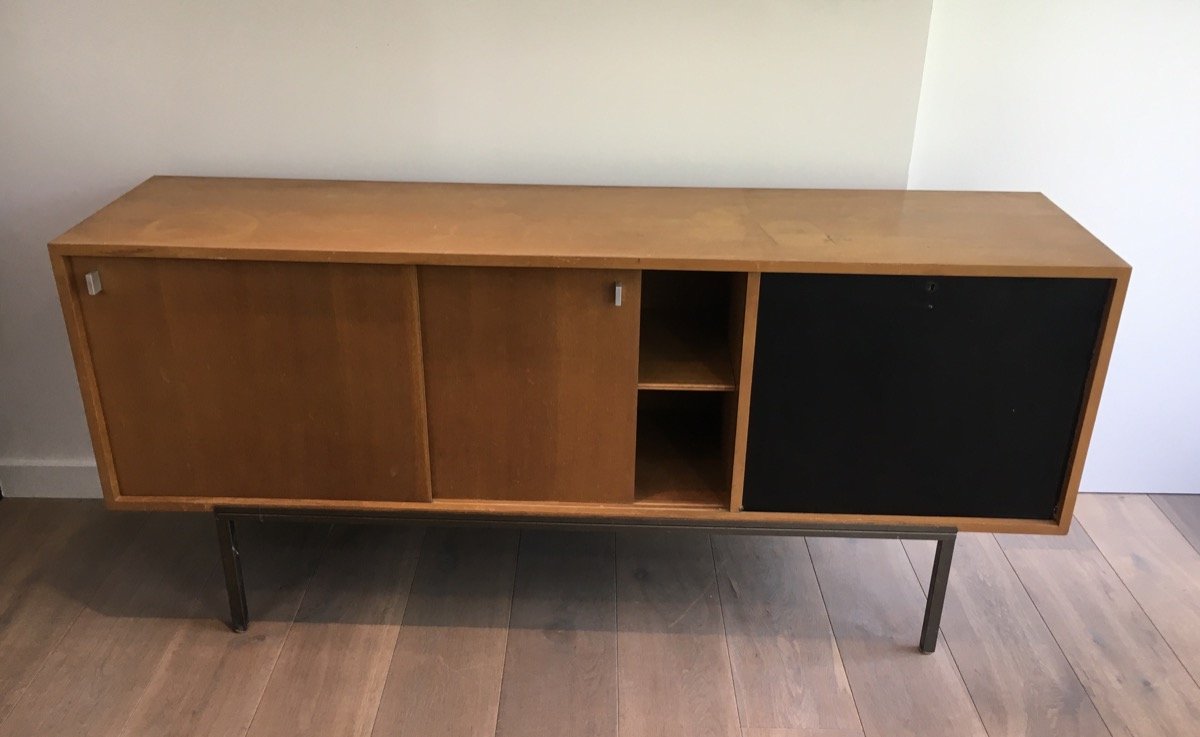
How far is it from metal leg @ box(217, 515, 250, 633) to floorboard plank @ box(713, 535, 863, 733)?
2.88 ft

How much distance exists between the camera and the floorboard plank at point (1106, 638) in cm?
161

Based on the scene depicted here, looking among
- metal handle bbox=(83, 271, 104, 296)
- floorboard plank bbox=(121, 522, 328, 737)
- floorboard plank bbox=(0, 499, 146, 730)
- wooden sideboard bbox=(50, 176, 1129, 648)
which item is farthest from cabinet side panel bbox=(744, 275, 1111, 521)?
floorboard plank bbox=(0, 499, 146, 730)

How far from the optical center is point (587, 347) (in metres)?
1.49

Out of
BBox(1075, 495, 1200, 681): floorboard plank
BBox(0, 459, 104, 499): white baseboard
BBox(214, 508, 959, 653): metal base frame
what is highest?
BBox(214, 508, 959, 653): metal base frame

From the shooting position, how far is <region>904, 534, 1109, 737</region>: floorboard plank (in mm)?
1598

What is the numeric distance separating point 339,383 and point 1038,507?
114 cm

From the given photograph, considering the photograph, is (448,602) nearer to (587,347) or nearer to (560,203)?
(587,347)

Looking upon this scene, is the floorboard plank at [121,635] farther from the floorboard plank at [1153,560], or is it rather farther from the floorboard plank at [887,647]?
the floorboard plank at [1153,560]

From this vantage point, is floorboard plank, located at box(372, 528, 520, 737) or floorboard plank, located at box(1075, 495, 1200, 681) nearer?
floorboard plank, located at box(372, 528, 520, 737)

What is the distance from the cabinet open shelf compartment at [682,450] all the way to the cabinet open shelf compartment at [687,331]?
3.2 inches

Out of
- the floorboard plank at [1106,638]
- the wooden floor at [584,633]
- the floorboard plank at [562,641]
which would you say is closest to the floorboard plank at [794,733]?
the wooden floor at [584,633]

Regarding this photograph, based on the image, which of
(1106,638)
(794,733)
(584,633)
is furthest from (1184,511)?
(584,633)

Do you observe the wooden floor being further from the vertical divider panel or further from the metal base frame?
the vertical divider panel

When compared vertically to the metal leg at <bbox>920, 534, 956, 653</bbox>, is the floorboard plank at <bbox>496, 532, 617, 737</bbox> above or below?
below
